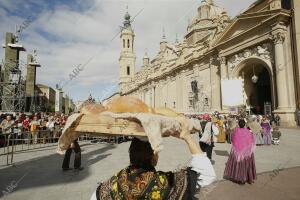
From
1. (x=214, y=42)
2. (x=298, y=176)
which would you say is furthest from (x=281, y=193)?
(x=214, y=42)

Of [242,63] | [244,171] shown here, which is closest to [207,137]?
[244,171]

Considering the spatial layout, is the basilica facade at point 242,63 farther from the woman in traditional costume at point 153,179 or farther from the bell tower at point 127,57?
the bell tower at point 127,57

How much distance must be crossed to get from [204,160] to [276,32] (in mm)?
21319

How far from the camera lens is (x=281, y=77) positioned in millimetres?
19094

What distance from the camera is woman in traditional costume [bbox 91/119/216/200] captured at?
1.75 m

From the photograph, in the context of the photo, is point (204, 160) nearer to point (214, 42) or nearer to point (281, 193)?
point (281, 193)

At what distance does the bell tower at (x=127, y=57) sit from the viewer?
7350 cm

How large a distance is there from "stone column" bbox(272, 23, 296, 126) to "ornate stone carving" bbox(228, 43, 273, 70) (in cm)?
133

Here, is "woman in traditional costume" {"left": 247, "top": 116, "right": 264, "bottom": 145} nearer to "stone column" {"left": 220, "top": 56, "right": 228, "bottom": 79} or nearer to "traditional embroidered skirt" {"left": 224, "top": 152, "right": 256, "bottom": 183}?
"traditional embroidered skirt" {"left": 224, "top": 152, "right": 256, "bottom": 183}

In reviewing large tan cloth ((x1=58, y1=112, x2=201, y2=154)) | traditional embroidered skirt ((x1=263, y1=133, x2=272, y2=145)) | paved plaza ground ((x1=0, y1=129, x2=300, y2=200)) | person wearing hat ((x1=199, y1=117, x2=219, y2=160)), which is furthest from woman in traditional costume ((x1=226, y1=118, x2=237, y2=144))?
large tan cloth ((x1=58, y1=112, x2=201, y2=154))

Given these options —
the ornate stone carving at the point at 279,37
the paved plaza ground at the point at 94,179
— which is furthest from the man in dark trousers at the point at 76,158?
the ornate stone carving at the point at 279,37

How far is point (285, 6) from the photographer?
Answer: 73.2 feet

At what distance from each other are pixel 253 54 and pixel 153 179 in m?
23.5

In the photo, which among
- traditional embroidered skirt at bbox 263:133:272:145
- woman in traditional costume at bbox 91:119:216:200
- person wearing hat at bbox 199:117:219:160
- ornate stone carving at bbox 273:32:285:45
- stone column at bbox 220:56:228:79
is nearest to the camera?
woman in traditional costume at bbox 91:119:216:200
